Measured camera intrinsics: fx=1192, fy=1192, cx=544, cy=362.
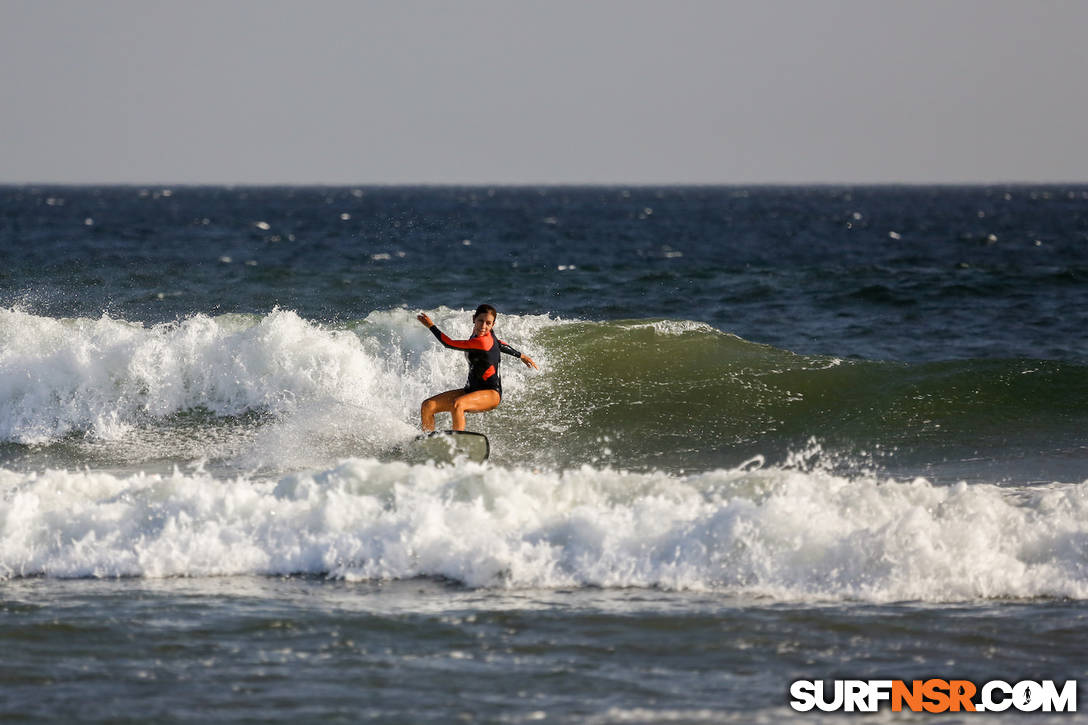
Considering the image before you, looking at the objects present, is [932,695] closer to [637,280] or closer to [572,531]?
[572,531]

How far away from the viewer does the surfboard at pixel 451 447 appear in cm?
1169

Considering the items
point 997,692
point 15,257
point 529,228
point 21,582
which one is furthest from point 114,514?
point 529,228

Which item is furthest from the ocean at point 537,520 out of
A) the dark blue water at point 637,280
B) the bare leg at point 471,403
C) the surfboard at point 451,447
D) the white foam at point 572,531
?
the bare leg at point 471,403

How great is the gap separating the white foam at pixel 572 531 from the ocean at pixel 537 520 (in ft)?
0.09

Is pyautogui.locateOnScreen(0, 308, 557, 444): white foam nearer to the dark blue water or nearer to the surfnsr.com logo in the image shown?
the dark blue water

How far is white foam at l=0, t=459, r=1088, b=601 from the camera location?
9.01 metres

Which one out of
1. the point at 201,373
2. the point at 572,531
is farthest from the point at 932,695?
the point at 201,373

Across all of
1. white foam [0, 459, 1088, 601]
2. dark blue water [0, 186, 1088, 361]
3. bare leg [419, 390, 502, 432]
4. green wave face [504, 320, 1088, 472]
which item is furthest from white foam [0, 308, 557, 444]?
dark blue water [0, 186, 1088, 361]

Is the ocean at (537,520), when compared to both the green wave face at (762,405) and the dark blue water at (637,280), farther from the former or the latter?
the dark blue water at (637,280)

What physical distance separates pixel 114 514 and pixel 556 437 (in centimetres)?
569

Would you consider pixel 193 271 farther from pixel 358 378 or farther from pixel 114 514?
pixel 114 514

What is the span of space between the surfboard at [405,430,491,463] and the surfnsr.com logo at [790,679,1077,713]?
525 cm

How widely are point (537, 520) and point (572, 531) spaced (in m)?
0.38

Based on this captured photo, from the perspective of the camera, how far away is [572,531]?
31.3 feet
